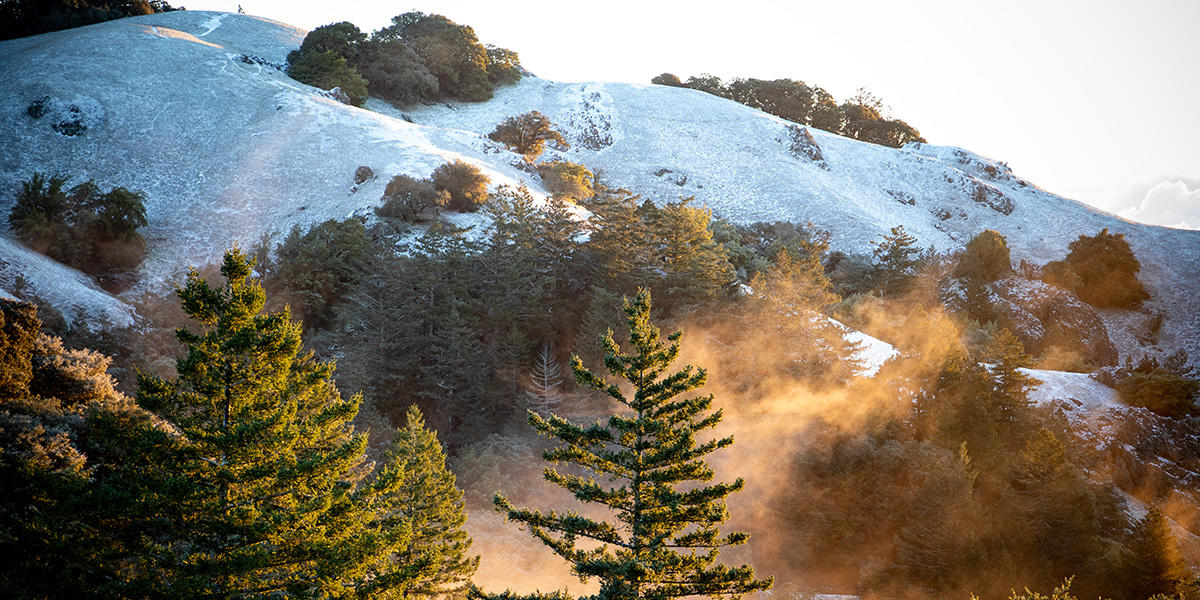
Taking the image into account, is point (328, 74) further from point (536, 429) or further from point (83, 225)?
point (536, 429)

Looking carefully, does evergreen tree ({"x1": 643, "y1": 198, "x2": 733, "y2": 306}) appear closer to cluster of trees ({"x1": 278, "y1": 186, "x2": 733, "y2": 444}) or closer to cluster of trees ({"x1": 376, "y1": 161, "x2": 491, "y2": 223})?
cluster of trees ({"x1": 278, "y1": 186, "x2": 733, "y2": 444})

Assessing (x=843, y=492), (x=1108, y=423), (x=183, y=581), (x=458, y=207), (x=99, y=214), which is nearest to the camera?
(x=183, y=581)

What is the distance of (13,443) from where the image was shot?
1145 cm

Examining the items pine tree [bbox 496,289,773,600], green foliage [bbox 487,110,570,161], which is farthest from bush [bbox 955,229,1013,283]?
pine tree [bbox 496,289,773,600]

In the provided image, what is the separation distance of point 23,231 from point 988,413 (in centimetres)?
4680

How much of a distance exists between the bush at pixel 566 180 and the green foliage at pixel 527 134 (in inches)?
281

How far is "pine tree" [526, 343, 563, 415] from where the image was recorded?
29.6 meters

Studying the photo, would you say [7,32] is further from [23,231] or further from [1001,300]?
[1001,300]

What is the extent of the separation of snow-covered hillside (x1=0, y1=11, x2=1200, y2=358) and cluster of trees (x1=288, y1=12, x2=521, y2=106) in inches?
99.1

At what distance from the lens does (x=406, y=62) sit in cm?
6028

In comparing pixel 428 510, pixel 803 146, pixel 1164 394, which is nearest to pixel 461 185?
pixel 428 510

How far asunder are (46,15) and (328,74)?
31318 mm

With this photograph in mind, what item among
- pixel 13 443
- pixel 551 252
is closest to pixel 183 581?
pixel 13 443

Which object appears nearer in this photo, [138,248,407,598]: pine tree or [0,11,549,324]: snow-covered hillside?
Result: [138,248,407,598]: pine tree
